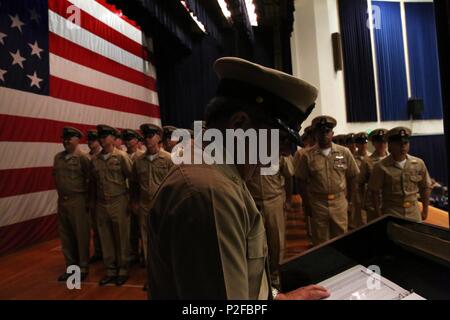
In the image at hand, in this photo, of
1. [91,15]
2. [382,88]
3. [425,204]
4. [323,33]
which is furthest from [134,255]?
[382,88]

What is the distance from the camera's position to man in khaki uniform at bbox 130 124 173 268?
286 centimetres

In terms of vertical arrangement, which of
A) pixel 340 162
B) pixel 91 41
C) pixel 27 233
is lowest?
pixel 27 233

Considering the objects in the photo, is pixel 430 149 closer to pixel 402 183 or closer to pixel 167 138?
pixel 402 183

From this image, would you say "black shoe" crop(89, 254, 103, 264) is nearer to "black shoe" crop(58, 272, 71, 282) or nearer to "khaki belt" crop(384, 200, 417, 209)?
"black shoe" crop(58, 272, 71, 282)

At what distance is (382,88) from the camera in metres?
8.30

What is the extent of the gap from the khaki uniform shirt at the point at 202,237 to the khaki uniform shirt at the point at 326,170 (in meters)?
2.26

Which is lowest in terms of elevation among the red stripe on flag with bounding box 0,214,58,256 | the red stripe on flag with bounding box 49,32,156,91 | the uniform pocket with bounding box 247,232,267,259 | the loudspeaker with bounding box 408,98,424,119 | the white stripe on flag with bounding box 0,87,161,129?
the red stripe on flag with bounding box 0,214,58,256

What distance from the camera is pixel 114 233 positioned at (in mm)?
2922

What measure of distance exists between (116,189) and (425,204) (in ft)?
9.38

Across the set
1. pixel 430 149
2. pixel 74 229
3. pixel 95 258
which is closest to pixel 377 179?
pixel 74 229

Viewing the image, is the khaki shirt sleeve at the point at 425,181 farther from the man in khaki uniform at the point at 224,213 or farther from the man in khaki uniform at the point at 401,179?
the man in khaki uniform at the point at 224,213

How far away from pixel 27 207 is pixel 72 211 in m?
1.33

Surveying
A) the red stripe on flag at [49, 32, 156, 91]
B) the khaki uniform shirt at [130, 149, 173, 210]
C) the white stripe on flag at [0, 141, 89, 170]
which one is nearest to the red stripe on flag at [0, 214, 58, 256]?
the white stripe on flag at [0, 141, 89, 170]

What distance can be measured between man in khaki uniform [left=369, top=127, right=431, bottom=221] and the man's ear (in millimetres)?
2289
